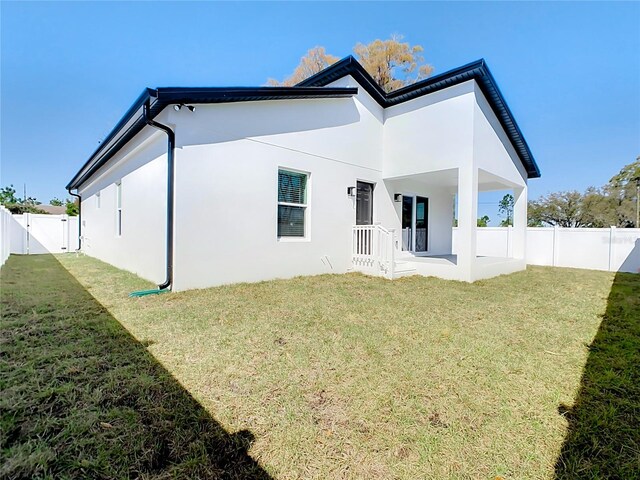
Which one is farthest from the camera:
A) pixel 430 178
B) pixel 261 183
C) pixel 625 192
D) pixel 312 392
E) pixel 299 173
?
pixel 625 192

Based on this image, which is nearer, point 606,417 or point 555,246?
point 606,417

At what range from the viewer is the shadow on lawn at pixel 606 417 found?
1.64 m

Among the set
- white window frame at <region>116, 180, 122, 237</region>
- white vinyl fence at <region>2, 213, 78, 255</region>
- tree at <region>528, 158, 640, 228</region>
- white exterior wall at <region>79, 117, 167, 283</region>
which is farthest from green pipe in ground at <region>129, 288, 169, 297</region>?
tree at <region>528, 158, 640, 228</region>

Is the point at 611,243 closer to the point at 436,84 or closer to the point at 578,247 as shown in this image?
the point at 578,247

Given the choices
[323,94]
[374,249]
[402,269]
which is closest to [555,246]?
[402,269]

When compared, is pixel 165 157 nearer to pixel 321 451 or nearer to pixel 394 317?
pixel 394 317

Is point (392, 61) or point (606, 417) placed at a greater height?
point (392, 61)

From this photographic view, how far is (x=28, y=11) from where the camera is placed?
5.33 metres

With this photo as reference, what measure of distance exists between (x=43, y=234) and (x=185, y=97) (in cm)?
1444

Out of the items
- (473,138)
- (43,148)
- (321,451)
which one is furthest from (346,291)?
(43,148)

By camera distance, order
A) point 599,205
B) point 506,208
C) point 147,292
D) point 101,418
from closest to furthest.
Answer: point 101,418 < point 147,292 < point 599,205 < point 506,208

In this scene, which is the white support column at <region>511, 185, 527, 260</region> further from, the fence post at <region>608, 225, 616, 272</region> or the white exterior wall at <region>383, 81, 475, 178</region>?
the white exterior wall at <region>383, 81, 475, 178</region>

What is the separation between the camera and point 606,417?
2082 millimetres

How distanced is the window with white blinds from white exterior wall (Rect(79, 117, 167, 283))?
2.49m
